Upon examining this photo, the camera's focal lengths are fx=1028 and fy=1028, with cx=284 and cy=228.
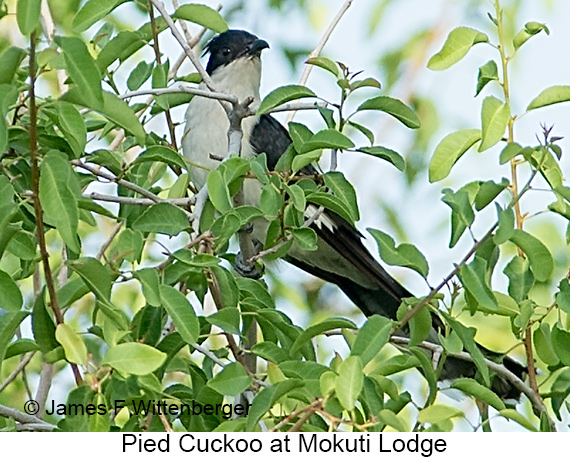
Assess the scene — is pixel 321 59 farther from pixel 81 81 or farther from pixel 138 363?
pixel 138 363

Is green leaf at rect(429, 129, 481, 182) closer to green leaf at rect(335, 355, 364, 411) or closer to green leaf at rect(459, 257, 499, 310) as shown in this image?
green leaf at rect(459, 257, 499, 310)

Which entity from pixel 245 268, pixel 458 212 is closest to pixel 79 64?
pixel 458 212

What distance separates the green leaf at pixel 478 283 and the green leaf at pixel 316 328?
0.96 feet

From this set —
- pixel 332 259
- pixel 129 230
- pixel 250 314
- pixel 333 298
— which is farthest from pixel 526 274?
pixel 333 298

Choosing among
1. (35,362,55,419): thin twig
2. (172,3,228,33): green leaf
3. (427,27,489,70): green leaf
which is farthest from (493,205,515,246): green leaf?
(35,362,55,419): thin twig

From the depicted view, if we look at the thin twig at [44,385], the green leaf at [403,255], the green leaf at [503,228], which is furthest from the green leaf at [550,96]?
the thin twig at [44,385]

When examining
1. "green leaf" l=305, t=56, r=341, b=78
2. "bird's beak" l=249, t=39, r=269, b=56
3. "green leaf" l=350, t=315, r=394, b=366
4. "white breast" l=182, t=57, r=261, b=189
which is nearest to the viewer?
"green leaf" l=350, t=315, r=394, b=366

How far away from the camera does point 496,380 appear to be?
3.62 metres

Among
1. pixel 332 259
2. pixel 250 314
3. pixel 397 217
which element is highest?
pixel 397 217

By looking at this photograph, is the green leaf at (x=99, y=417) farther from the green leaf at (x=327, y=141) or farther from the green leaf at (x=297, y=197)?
the green leaf at (x=327, y=141)

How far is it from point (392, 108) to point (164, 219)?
638mm

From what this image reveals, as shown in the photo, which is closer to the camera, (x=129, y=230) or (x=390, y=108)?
(x=129, y=230)

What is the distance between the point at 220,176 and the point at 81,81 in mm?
524

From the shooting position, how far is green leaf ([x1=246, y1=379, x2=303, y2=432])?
1994mm
